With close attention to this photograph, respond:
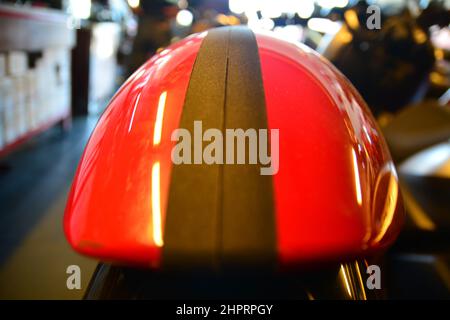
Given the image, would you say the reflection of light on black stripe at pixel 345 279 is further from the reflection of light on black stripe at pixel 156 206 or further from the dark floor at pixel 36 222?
the dark floor at pixel 36 222

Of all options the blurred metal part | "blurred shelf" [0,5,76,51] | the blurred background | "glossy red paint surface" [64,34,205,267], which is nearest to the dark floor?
the blurred background

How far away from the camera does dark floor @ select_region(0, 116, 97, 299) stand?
1105mm

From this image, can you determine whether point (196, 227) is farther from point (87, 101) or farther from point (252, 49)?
point (87, 101)

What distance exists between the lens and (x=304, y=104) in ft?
1.41

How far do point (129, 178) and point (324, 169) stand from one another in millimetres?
184

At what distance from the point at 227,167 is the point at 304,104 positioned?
0.12m

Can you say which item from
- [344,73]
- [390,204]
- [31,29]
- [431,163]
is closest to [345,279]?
[390,204]

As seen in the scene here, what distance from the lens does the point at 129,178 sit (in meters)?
0.38

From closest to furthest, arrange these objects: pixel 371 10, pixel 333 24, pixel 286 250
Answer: pixel 286 250
pixel 371 10
pixel 333 24

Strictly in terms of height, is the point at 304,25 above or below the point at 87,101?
above

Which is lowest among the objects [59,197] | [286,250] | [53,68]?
[59,197]

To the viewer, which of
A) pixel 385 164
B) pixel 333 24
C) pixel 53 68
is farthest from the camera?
pixel 53 68

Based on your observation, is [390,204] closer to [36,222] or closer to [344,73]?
[344,73]

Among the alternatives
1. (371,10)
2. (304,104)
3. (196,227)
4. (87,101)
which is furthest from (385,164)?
(87,101)
